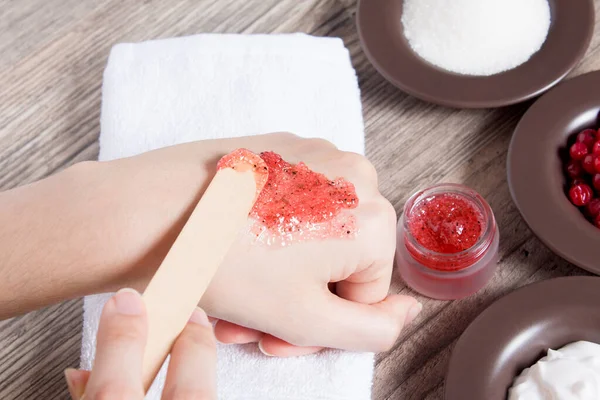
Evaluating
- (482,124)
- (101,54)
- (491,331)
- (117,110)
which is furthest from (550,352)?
(101,54)

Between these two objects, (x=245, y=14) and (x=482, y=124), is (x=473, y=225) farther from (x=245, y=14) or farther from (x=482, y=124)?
(x=245, y=14)

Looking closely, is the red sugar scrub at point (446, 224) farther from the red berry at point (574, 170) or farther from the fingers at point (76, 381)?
the fingers at point (76, 381)

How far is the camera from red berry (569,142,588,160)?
0.77 metres

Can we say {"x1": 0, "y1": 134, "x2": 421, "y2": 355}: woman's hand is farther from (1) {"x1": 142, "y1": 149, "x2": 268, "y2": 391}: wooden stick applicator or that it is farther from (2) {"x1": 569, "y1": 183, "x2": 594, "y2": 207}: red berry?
(2) {"x1": 569, "y1": 183, "x2": 594, "y2": 207}: red berry

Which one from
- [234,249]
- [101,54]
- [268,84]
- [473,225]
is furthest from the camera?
[101,54]

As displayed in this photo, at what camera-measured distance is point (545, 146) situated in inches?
30.7

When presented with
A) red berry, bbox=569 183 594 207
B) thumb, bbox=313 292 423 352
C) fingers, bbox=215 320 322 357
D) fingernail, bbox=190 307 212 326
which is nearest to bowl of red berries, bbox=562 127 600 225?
red berry, bbox=569 183 594 207

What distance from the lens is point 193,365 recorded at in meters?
0.49

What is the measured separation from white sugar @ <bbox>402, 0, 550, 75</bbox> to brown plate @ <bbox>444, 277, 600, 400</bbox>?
0.30m

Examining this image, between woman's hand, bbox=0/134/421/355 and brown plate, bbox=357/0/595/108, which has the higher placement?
woman's hand, bbox=0/134/421/355

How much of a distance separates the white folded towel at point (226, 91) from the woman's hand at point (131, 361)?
0.35 m

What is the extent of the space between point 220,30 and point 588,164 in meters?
0.51

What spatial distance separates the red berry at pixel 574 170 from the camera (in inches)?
30.3

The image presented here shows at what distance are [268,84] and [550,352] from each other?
1.42 ft
